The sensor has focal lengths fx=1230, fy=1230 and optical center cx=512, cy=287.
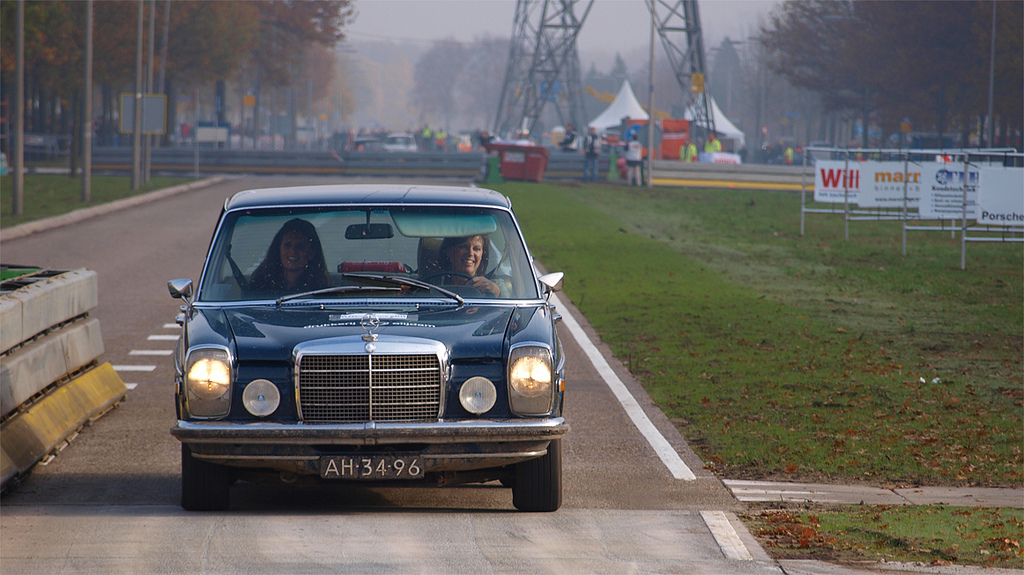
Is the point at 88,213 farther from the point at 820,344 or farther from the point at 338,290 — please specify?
the point at 338,290

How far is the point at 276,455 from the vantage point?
5512mm

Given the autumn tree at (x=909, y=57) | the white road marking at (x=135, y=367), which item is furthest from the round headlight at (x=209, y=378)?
the autumn tree at (x=909, y=57)

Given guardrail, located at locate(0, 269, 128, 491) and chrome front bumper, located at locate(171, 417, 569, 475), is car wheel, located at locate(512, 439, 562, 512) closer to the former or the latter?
chrome front bumper, located at locate(171, 417, 569, 475)

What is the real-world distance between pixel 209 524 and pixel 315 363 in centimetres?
88

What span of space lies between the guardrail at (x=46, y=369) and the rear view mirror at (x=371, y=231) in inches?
79.5

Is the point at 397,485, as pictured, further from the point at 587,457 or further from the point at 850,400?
the point at 850,400

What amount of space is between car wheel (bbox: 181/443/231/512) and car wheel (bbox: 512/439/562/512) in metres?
1.40

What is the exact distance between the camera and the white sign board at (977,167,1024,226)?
1922cm

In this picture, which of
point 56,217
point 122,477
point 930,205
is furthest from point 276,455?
point 56,217

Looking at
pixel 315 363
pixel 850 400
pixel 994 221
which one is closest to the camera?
pixel 315 363

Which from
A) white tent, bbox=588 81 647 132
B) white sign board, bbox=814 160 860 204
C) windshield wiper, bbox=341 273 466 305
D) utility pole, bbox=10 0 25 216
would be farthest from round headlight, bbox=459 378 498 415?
white tent, bbox=588 81 647 132

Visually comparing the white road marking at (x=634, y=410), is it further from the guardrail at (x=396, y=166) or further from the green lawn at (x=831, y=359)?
the guardrail at (x=396, y=166)

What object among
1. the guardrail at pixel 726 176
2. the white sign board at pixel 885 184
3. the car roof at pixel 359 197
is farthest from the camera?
the guardrail at pixel 726 176

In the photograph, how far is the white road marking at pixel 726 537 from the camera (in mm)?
5203
